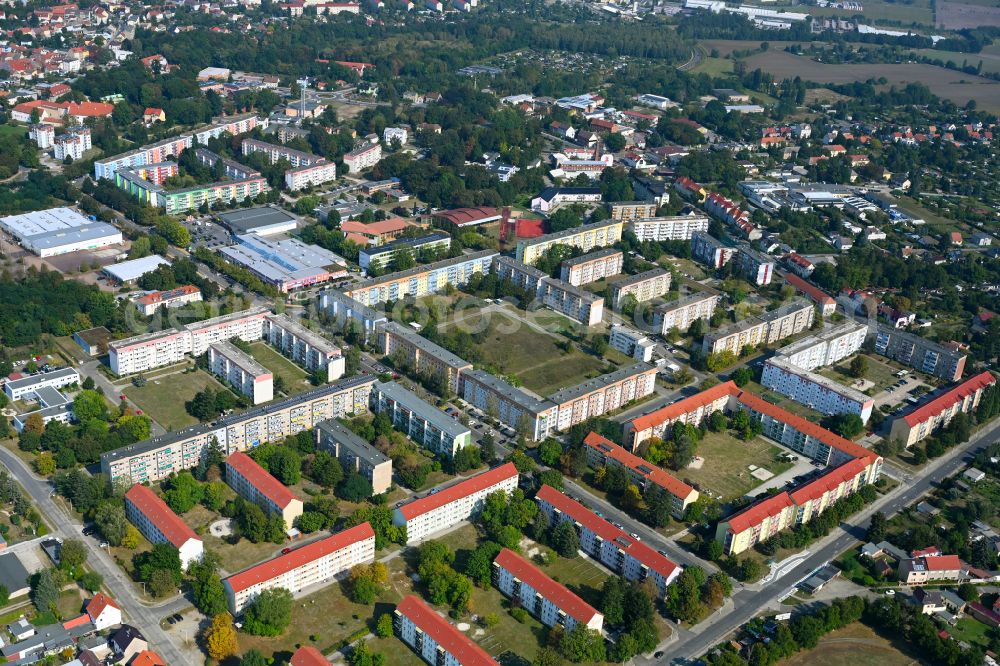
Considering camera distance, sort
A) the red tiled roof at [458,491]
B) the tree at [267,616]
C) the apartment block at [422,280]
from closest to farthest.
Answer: the tree at [267,616] < the red tiled roof at [458,491] < the apartment block at [422,280]

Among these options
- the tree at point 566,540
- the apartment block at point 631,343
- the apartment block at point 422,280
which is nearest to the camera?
the tree at point 566,540

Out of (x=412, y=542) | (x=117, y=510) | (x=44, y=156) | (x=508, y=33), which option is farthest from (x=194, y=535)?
(x=508, y=33)

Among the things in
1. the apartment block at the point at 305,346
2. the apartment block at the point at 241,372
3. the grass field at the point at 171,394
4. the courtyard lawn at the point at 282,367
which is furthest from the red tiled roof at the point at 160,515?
the apartment block at the point at 305,346

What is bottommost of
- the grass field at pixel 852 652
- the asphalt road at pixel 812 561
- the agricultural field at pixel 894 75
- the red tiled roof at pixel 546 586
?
the grass field at pixel 852 652

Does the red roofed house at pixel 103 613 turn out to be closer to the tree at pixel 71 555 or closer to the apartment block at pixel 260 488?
the tree at pixel 71 555

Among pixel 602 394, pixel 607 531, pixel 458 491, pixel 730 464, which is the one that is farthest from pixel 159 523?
pixel 730 464

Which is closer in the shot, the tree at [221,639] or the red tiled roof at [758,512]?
the tree at [221,639]

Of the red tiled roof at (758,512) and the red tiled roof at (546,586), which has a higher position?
the red tiled roof at (758,512)
